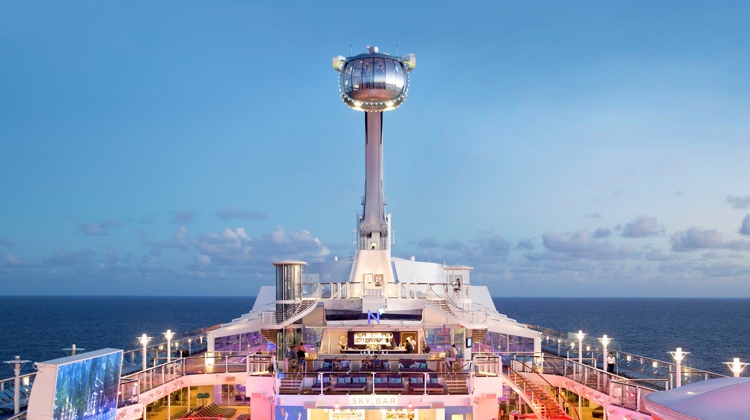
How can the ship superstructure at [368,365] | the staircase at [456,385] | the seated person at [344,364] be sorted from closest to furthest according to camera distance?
the ship superstructure at [368,365], the staircase at [456,385], the seated person at [344,364]

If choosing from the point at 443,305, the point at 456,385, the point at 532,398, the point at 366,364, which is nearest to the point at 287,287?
the point at 366,364

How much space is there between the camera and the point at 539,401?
869 inches

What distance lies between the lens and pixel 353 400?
20.1 metres

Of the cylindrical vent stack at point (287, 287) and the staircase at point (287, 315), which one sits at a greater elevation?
the cylindrical vent stack at point (287, 287)

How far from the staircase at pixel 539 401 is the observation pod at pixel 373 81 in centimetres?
1536

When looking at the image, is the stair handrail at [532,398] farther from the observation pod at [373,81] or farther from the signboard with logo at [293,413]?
the observation pod at [373,81]

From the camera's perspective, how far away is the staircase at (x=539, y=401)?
858 inches

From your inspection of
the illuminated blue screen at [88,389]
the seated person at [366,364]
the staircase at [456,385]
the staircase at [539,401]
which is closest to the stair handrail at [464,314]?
the staircase at [539,401]

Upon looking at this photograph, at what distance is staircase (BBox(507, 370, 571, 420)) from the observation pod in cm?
1536

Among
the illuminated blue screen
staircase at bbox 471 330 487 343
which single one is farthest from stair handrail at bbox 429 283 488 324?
the illuminated blue screen

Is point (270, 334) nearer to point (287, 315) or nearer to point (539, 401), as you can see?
point (287, 315)

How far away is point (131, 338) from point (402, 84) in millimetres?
63943

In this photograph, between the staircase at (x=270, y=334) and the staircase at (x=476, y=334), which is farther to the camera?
the staircase at (x=476, y=334)

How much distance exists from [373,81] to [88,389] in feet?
72.6
